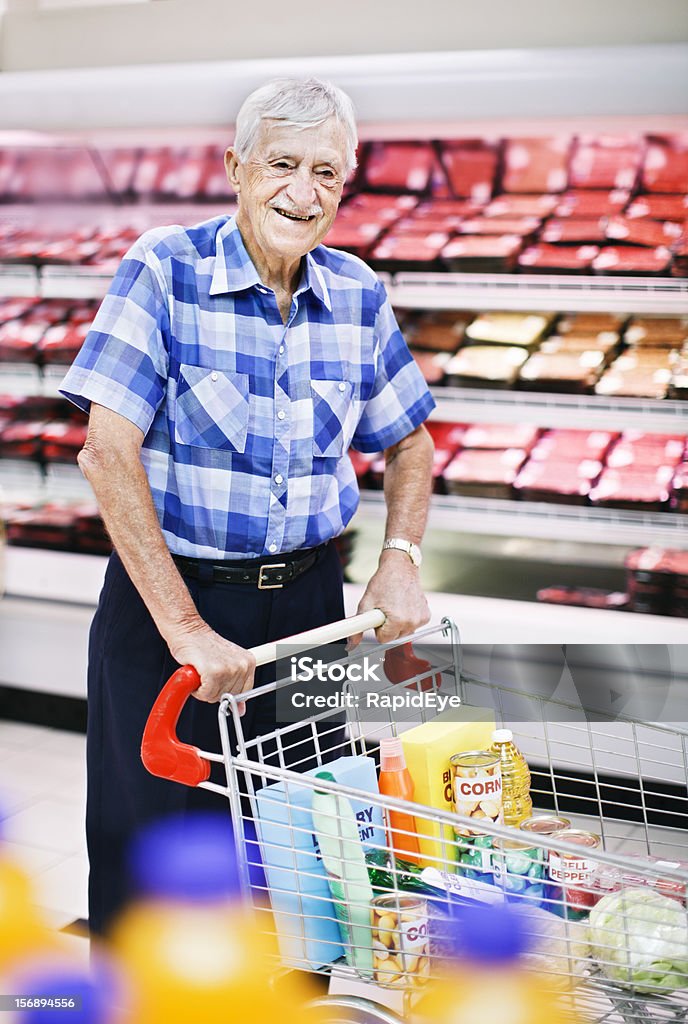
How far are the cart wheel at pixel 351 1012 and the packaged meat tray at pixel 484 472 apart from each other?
1926 millimetres

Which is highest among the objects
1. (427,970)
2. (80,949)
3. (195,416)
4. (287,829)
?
(195,416)

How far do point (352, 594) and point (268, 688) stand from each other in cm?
183

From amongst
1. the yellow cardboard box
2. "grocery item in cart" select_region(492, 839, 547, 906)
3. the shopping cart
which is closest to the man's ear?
the shopping cart

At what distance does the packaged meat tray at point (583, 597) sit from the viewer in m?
3.29

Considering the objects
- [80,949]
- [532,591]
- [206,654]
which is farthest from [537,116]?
[80,949]

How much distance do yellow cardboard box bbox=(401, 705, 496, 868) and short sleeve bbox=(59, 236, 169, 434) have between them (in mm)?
635

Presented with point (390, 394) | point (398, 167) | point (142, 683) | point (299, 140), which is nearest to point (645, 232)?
point (398, 167)

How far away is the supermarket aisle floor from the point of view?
2900 mm

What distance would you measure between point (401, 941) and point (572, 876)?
0.77 feet

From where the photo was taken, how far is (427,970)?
59.6 inches

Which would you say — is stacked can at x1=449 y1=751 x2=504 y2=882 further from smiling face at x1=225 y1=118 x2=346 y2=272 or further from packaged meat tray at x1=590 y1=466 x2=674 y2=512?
packaged meat tray at x1=590 y1=466 x2=674 y2=512

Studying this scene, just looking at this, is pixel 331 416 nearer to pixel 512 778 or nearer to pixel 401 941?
pixel 512 778

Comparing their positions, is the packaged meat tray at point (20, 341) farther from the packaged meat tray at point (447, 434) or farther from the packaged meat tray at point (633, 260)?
the packaged meat tray at point (633, 260)

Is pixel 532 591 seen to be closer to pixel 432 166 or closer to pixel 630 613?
pixel 630 613
